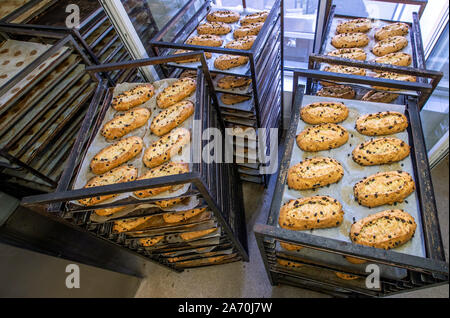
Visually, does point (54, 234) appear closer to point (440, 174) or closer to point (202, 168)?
point (202, 168)

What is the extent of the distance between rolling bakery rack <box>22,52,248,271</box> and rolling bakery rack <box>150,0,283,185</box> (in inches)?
10.9

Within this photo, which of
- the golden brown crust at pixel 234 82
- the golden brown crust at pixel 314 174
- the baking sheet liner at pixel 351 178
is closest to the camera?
the baking sheet liner at pixel 351 178

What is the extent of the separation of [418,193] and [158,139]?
1.64m

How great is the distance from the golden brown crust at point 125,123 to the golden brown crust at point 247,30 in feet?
4.08

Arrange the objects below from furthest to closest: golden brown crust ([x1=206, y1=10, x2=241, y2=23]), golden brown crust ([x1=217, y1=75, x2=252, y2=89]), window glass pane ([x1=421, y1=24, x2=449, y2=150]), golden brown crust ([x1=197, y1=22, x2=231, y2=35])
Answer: golden brown crust ([x1=206, y1=10, x2=241, y2=23]) < golden brown crust ([x1=197, y1=22, x2=231, y2=35]) < window glass pane ([x1=421, y1=24, x2=449, y2=150]) < golden brown crust ([x1=217, y1=75, x2=252, y2=89])

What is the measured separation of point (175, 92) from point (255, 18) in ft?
4.32

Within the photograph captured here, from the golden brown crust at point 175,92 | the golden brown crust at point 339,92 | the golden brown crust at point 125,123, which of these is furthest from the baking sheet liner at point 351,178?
the golden brown crust at point 125,123

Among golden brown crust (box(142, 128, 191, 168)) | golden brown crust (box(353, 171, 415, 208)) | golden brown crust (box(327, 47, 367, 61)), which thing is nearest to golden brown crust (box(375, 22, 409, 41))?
golden brown crust (box(327, 47, 367, 61))

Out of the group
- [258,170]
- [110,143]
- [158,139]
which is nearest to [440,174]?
[258,170]

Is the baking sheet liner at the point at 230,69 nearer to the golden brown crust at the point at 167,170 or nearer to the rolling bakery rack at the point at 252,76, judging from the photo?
the rolling bakery rack at the point at 252,76

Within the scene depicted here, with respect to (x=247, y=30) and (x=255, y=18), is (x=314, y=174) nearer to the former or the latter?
(x=247, y=30)

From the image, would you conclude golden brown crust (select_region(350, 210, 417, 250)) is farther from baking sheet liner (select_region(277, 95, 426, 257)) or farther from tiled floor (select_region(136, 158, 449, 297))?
tiled floor (select_region(136, 158, 449, 297))

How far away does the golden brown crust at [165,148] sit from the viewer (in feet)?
5.49

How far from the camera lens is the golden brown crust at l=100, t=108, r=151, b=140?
6.18 ft
